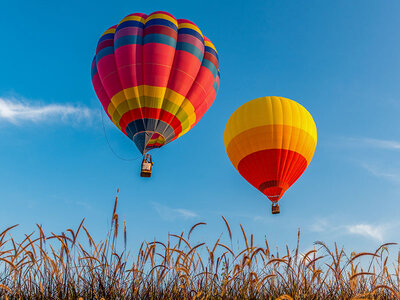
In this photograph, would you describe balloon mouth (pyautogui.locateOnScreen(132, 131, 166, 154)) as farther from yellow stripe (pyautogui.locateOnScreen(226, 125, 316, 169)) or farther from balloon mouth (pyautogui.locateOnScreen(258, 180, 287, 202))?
balloon mouth (pyautogui.locateOnScreen(258, 180, 287, 202))

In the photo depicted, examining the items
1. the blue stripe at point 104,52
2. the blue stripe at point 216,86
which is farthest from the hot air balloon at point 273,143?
the blue stripe at point 104,52

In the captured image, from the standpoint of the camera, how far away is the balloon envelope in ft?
82.8

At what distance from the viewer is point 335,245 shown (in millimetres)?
4211

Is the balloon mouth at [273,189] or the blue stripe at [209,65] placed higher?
the blue stripe at [209,65]

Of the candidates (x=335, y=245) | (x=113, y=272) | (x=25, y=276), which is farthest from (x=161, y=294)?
(x=335, y=245)

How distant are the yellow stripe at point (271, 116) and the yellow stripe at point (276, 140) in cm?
36

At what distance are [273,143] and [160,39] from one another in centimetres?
1031

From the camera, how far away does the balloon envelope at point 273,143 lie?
25.2 m

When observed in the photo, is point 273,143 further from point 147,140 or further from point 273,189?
point 147,140

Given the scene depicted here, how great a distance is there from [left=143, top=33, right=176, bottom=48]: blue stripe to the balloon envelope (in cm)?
749

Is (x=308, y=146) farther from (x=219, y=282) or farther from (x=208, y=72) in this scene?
(x=219, y=282)

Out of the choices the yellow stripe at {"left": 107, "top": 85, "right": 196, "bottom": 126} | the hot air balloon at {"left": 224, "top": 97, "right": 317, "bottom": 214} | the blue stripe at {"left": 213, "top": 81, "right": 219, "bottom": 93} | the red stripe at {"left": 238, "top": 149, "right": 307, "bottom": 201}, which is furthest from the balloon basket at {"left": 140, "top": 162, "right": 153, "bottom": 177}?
the blue stripe at {"left": 213, "top": 81, "right": 219, "bottom": 93}

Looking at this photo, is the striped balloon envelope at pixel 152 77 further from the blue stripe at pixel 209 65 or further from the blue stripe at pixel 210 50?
the blue stripe at pixel 210 50

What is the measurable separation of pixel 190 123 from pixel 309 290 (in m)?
23.2
